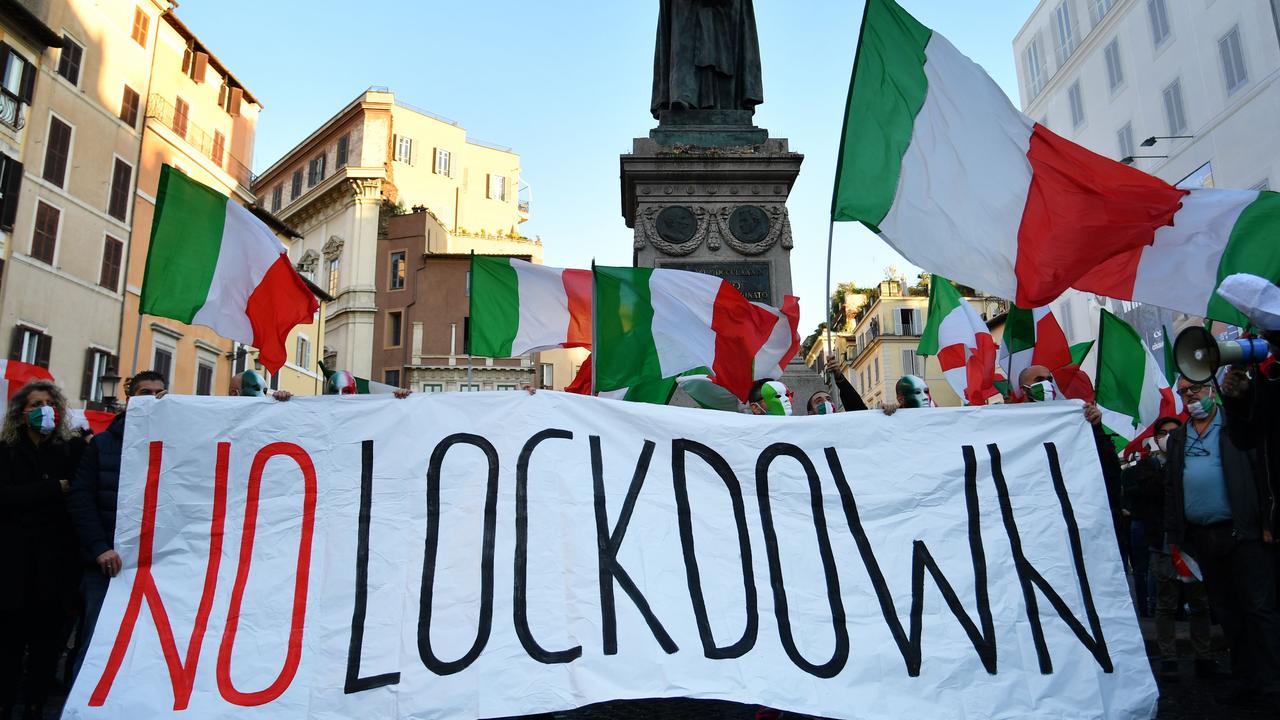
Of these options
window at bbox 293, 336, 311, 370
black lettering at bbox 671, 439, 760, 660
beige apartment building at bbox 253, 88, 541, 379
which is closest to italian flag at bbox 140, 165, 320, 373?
black lettering at bbox 671, 439, 760, 660

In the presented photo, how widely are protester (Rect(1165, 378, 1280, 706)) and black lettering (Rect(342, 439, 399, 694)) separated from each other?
4.86 m

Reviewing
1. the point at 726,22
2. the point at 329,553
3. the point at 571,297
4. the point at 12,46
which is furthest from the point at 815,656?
the point at 12,46

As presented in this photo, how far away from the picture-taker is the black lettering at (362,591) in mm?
4512

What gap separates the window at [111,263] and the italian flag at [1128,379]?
28444 mm

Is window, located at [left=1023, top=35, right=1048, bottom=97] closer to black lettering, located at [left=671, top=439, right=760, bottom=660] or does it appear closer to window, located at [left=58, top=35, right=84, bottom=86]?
window, located at [left=58, top=35, right=84, bottom=86]

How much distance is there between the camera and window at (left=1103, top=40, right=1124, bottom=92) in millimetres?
34250

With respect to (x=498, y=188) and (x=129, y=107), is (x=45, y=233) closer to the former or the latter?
(x=129, y=107)

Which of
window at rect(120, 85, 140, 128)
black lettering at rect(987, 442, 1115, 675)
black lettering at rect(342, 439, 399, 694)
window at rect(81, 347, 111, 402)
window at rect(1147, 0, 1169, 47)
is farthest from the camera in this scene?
window at rect(1147, 0, 1169, 47)

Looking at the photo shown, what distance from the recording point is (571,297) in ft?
26.5

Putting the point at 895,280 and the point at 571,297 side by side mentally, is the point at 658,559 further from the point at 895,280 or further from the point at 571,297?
the point at 895,280

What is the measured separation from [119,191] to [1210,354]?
32.6 m

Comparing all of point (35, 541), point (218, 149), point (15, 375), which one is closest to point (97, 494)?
point (35, 541)

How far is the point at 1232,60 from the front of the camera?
2738 centimetres

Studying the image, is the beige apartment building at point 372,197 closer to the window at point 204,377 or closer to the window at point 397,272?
the window at point 397,272
